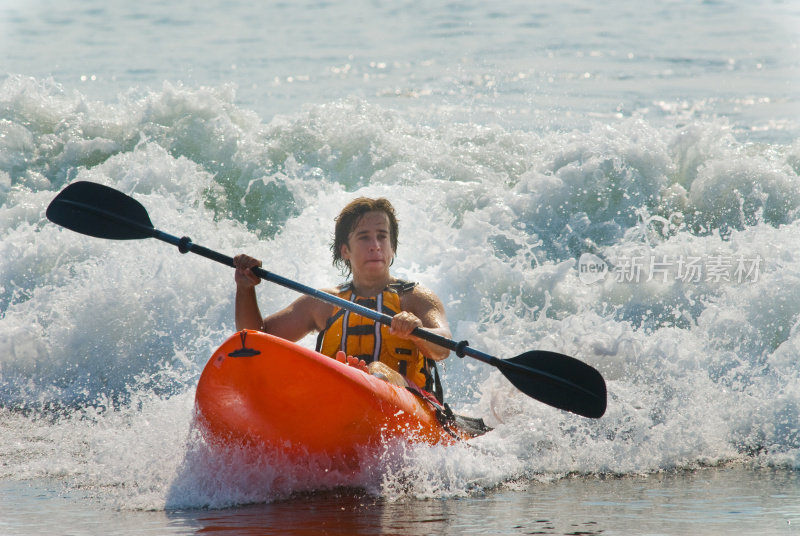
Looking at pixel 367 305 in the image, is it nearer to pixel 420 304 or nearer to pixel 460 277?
pixel 420 304

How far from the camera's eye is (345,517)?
11.0 feet

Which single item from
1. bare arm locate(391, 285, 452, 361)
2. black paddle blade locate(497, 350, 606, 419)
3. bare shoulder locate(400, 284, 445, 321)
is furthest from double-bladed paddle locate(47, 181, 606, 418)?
bare shoulder locate(400, 284, 445, 321)

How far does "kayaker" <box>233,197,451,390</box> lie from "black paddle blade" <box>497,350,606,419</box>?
1.12 feet

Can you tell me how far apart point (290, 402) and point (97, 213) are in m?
1.68

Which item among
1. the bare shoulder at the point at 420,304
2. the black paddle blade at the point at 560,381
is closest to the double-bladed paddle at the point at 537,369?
the black paddle blade at the point at 560,381

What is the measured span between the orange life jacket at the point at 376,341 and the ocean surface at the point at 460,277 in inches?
18.2

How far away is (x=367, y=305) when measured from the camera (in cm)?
430

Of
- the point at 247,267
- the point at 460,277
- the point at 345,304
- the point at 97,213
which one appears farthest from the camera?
the point at 460,277

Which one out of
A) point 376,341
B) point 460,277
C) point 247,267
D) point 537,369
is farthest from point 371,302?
point 460,277

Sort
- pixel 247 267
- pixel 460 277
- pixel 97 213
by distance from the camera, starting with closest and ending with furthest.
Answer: pixel 247 267, pixel 97 213, pixel 460 277

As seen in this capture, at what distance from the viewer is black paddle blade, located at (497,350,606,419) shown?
3.96 m

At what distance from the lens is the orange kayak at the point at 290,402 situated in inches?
136

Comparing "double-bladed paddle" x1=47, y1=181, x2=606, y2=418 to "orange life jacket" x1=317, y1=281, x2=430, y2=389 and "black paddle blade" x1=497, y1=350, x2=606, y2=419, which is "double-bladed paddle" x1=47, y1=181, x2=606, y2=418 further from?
"orange life jacket" x1=317, y1=281, x2=430, y2=389

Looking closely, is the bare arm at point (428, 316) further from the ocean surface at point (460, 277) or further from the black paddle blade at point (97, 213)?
the black paddle blade at point (97, 213)
